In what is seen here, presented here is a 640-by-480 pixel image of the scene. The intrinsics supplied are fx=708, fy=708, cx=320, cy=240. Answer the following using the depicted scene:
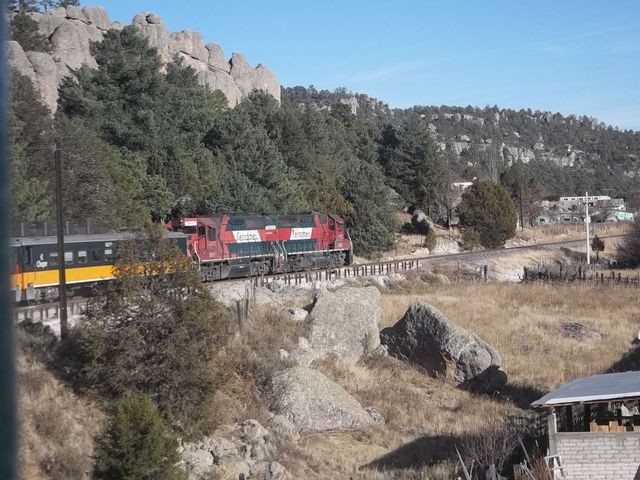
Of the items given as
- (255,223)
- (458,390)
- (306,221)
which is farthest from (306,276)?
(458,390)

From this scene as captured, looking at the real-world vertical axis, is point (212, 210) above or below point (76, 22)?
below

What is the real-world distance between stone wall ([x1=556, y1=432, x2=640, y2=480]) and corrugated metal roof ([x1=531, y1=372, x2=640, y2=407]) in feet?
2.40

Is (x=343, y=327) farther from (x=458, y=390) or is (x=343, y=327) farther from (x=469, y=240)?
(x=469, y=240)

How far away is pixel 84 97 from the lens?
2122 inches

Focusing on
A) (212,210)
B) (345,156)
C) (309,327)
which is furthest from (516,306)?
(345,156)

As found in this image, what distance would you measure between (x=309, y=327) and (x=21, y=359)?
1190cm

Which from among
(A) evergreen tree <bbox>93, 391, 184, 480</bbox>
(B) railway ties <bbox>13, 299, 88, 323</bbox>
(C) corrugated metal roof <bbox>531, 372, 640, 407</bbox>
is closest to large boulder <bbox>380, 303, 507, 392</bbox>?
(C) corrugated metal roof <bbox>531, 372, 640, 407</bbox>

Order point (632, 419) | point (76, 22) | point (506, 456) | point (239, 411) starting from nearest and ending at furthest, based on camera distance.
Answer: point (632, 419)
point (506, 456)
point (239, 411)
point (76, 22)

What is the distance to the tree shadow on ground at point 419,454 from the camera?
1727 cm

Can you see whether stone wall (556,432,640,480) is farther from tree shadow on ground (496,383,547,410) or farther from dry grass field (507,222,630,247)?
dry grass field (507,222,630,247)

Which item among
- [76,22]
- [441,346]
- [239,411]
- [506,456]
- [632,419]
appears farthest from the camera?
[76,22]

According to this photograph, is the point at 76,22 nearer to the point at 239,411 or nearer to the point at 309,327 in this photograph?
the point at 309,327

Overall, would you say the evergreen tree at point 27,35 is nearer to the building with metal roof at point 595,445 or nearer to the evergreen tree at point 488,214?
the evergreen tree at point 488,214

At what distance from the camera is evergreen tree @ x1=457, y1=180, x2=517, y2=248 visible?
233 ft
